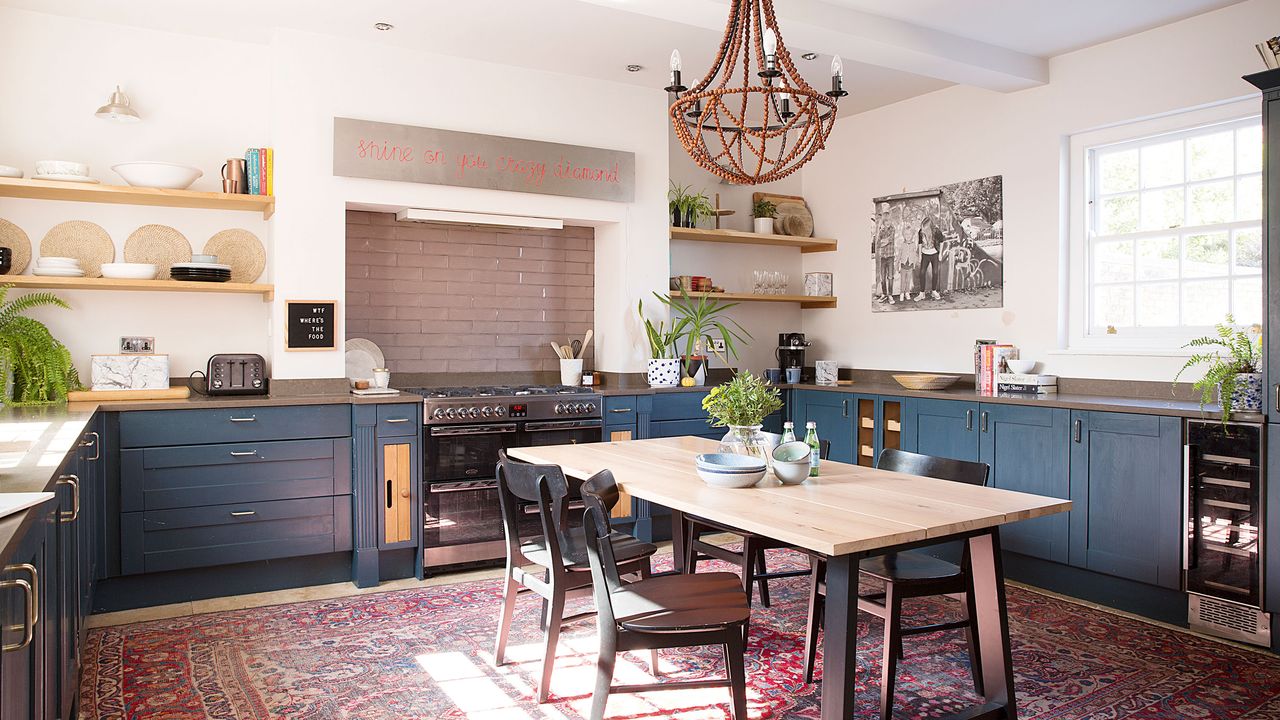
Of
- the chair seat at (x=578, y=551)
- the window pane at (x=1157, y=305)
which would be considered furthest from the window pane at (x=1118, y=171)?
the chair seat at (x=578, y=551)

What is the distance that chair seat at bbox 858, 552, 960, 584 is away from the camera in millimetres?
2973

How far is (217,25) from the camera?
15.1 feet

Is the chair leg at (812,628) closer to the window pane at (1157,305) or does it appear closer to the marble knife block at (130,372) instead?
the window pane at (1157,305)

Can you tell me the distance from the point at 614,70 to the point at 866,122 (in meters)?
2.03

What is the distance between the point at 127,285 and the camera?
14.3 ft

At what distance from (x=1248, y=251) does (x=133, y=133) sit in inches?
226

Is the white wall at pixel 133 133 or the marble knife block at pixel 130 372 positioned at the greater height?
the white wall at pixel 133 133

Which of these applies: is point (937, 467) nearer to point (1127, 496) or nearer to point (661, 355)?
point (1127, 496)

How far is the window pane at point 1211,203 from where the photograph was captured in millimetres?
4512

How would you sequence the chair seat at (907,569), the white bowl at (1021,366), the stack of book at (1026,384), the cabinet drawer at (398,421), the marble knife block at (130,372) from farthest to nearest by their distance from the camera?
the white bowl at (1021,366)
the stack of book at (1026,384)
the cabinet drawer at (398,421)
the marble knife block at (130,372)
the chair seat at (907,569)

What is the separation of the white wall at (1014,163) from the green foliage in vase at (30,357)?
485 cm

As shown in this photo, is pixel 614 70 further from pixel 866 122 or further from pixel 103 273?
pixel 103 273

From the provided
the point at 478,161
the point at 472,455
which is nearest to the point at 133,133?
the point at 478,161

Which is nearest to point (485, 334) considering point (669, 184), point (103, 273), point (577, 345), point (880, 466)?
point (577, 345)
